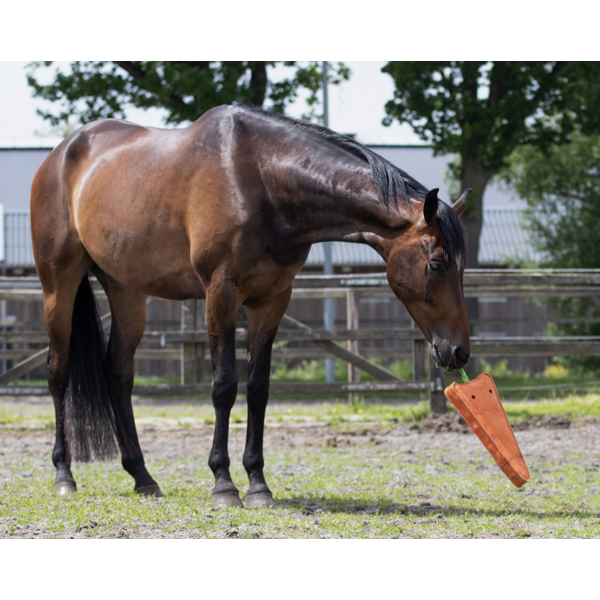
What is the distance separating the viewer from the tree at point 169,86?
41.9 ft

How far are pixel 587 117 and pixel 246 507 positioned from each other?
12591mm

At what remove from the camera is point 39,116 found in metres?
14.3

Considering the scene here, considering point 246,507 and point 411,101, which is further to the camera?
point 411,101

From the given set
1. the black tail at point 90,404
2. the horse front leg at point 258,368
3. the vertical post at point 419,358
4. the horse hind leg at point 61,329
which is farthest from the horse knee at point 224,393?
the vertical post at point 419,358

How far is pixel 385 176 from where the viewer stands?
11.6 feet

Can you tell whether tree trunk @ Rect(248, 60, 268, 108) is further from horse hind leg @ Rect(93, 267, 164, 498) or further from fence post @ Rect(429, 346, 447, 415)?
horse hind leg @ Rect(93, 267, 164, 498)

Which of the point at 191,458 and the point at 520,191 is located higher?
the point at 520,191

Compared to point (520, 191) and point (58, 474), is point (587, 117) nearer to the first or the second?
point (520, 191)

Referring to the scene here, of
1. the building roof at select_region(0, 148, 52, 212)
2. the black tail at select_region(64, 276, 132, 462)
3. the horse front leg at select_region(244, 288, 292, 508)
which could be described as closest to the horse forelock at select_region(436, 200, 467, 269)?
the horse front leg at select_region(244, 288, 292, 508)

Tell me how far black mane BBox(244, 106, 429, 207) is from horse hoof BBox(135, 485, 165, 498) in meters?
2.20

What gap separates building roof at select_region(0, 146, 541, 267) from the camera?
21.5 meters

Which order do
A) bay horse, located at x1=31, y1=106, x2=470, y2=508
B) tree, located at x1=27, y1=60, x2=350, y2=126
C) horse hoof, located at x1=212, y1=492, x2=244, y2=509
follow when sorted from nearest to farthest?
bay horse, located at x1=31, y1=106, x2=470, y2=508
horse hoof, located at x1=212, y1=492, x2=244, y2=509
tree, located at x1=27, y1=60, x2=350, y2=126

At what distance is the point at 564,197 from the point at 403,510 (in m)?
14.0

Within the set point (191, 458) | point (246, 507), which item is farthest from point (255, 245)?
point (191, 458)
